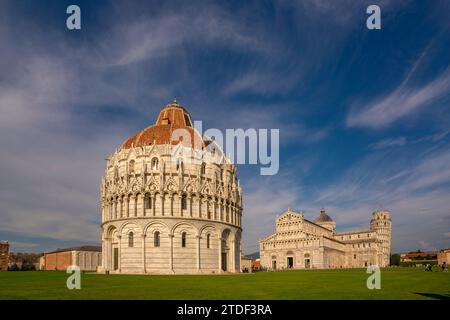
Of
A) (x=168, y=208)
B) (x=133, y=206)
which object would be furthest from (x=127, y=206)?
(x=168, y=208)

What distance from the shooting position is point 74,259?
93.5 m

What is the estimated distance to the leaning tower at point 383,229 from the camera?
5518 inches

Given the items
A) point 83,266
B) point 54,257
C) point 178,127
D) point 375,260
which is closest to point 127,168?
point 178,127

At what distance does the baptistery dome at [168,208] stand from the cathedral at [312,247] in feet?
169

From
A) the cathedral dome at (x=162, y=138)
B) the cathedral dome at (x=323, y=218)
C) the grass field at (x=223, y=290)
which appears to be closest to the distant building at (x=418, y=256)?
the cathedral dome at (x=323, y=218)

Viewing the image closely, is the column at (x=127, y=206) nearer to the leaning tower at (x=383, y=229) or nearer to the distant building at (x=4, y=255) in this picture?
the distant building at (x=4, y=255)

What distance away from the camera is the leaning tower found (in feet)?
460

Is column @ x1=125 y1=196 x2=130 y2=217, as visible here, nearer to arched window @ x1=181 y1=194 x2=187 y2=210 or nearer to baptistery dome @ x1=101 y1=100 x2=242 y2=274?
baptistery dome @ x1=101 y1=100 x2=242 y2=274

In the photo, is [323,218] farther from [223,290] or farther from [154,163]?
[223,290]

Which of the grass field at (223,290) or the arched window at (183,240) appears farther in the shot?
the arched window at (183,240)

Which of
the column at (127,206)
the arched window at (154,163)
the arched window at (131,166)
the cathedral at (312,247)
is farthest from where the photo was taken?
the cathedral at (312,247)

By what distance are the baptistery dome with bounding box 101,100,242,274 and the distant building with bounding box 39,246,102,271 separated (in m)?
43.0
